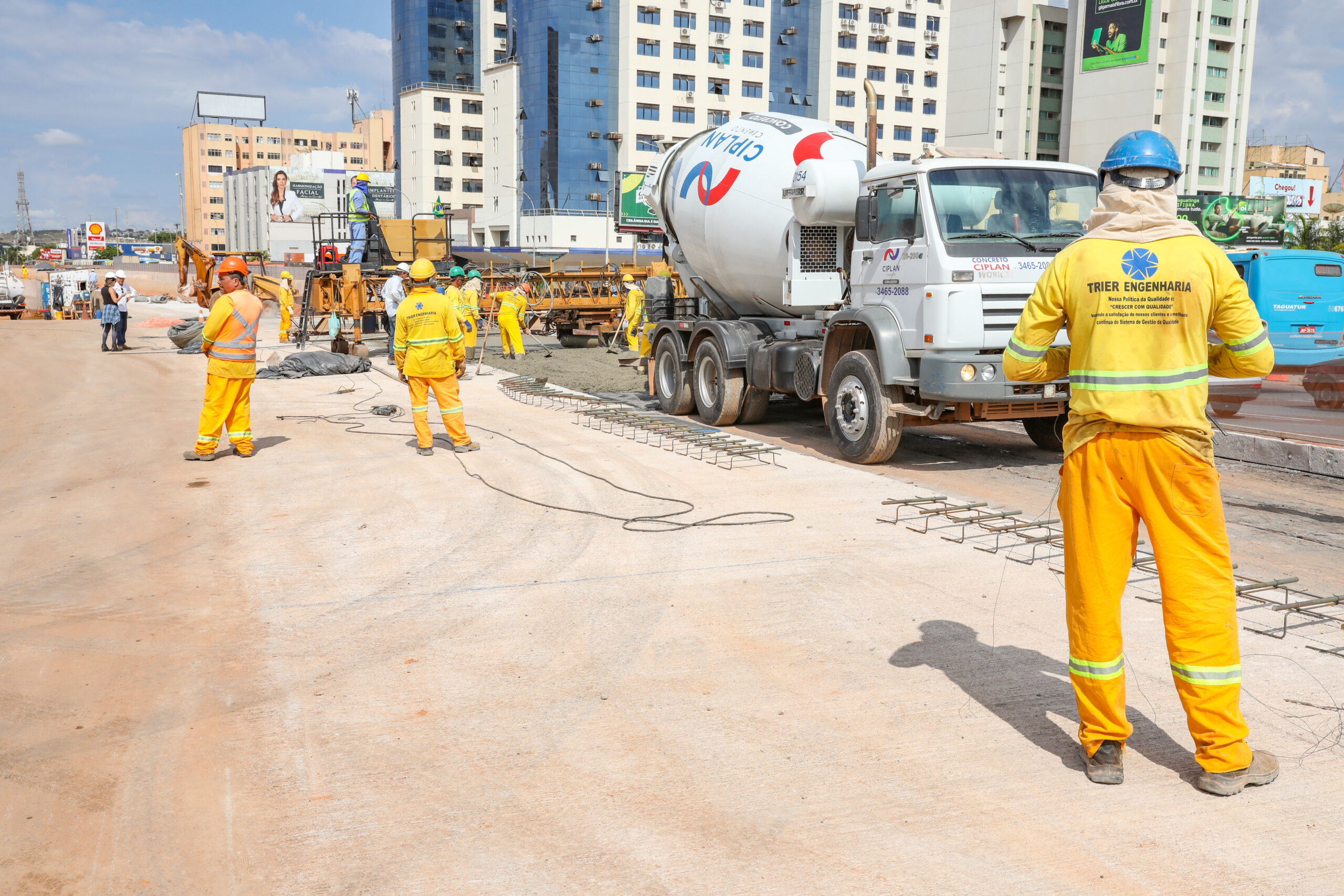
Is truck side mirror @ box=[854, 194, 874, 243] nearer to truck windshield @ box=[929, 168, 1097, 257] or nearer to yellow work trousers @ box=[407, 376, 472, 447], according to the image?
truck windshield @ box=[929, 168, 1097, 257]

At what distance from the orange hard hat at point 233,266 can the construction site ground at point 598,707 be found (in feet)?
8.77

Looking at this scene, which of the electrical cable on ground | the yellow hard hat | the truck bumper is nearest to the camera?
the electrical cable on ground

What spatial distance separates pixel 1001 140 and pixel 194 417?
88.2m

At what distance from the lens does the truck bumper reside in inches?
358

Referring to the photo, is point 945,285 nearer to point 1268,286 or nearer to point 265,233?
point 1268,286

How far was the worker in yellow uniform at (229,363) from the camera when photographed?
1022 cm

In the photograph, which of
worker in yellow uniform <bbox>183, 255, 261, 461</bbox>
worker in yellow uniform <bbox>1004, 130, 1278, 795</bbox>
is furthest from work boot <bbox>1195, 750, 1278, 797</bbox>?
worker in yellow uniform <bbox>183, 255, 261, 461</bbox>

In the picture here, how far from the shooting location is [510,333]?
23.9 m

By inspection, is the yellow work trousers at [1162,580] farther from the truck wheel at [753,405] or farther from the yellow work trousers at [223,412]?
the truck wheel at [753,405]

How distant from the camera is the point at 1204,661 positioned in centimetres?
359

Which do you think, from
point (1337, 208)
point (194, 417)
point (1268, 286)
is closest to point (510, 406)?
point (194, 417)

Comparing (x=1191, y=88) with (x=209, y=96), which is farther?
(x=209, y=96)

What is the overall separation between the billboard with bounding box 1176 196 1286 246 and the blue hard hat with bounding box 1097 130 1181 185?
222ft

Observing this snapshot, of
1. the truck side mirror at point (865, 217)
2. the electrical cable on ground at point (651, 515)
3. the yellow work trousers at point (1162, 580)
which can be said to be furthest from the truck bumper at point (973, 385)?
the yellow work trousers at point (1162, 580)
